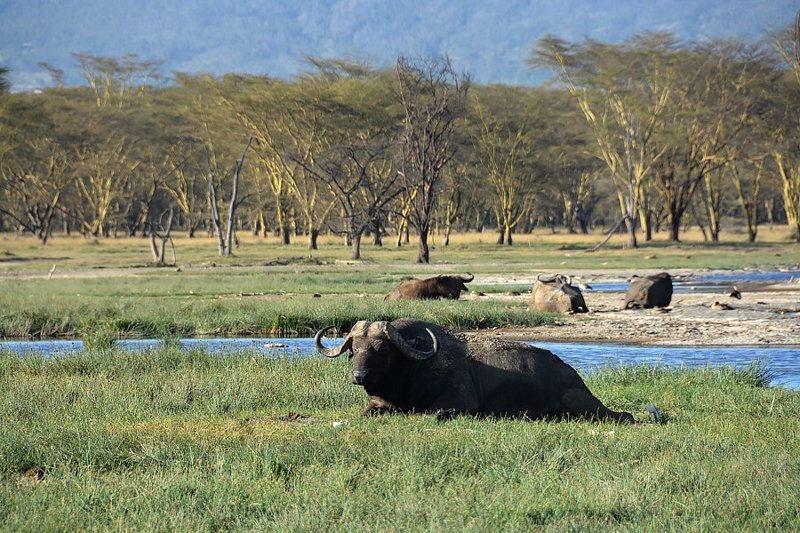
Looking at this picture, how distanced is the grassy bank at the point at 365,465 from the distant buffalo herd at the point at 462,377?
13.9 inches

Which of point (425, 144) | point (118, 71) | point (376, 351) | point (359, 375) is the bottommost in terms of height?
point (359, 375)

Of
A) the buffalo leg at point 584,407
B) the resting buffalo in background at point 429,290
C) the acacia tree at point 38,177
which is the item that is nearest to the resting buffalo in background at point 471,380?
the buffalo leg at point 584,407

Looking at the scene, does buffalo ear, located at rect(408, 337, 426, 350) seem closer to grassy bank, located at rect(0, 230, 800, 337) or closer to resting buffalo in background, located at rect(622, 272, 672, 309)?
grassy bank, located at rect(0, 230, 800, 337)

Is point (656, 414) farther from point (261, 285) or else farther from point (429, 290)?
point (261, 285)

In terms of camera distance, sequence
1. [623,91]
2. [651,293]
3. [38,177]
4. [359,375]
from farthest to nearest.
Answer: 1. [38,177]
2. [623,91]
3. [651,293]
4. [359,375]

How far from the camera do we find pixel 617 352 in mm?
14602

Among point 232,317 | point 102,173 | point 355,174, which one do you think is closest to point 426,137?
point 355,174

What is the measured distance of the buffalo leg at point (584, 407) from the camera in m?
8.68

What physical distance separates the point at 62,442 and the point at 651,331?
11680mm

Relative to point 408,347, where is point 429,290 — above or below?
below

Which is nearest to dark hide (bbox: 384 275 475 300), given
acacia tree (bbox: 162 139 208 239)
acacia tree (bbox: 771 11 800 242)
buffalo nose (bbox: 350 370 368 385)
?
buffalo nose (bbox: 350 370 368 385)

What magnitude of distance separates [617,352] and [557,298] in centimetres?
529

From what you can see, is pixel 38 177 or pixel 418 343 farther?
pixel 38 177

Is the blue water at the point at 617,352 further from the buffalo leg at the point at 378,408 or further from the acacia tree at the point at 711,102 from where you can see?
the acacia tree at the point at 711,102
